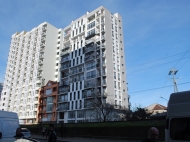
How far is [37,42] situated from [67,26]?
55.5ft

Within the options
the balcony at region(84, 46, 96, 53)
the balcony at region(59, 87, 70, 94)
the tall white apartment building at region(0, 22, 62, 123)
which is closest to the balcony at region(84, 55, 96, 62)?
the balcony at region(84, 46, 96, 53)

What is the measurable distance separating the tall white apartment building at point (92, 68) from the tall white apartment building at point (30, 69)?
12629 mm

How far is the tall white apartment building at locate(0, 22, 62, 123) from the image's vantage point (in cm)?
7528

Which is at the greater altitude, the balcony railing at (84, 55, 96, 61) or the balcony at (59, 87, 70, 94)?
the balcony railing at (84, 55, 96, 61)

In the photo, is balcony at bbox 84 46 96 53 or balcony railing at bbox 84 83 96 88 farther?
balcony at bbox 84 46 96 53

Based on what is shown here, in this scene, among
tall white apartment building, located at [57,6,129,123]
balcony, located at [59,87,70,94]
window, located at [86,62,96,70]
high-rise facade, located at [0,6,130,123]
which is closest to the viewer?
tall white apartment building, located at [57,6,129,123]

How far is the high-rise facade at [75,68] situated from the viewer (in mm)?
55275

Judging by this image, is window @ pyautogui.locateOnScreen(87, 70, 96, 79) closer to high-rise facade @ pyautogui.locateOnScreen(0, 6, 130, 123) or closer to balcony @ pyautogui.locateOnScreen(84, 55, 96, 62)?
high-rise facade @ pyautogui.locateOnScreen(0, 6, 130, 123)

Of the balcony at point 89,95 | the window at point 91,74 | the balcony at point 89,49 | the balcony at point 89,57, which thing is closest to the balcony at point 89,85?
the balcony at point 89,95

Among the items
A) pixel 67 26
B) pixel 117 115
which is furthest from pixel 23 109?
pixel 117 115

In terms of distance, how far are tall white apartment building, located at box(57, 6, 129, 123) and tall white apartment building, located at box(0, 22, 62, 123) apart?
41.4 ft

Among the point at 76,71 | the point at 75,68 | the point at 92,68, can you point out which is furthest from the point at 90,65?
the point at 75,68

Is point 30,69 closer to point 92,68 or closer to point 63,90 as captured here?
point 63,90

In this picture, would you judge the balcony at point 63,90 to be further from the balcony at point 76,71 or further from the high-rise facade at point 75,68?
the balcony at point 76,71
